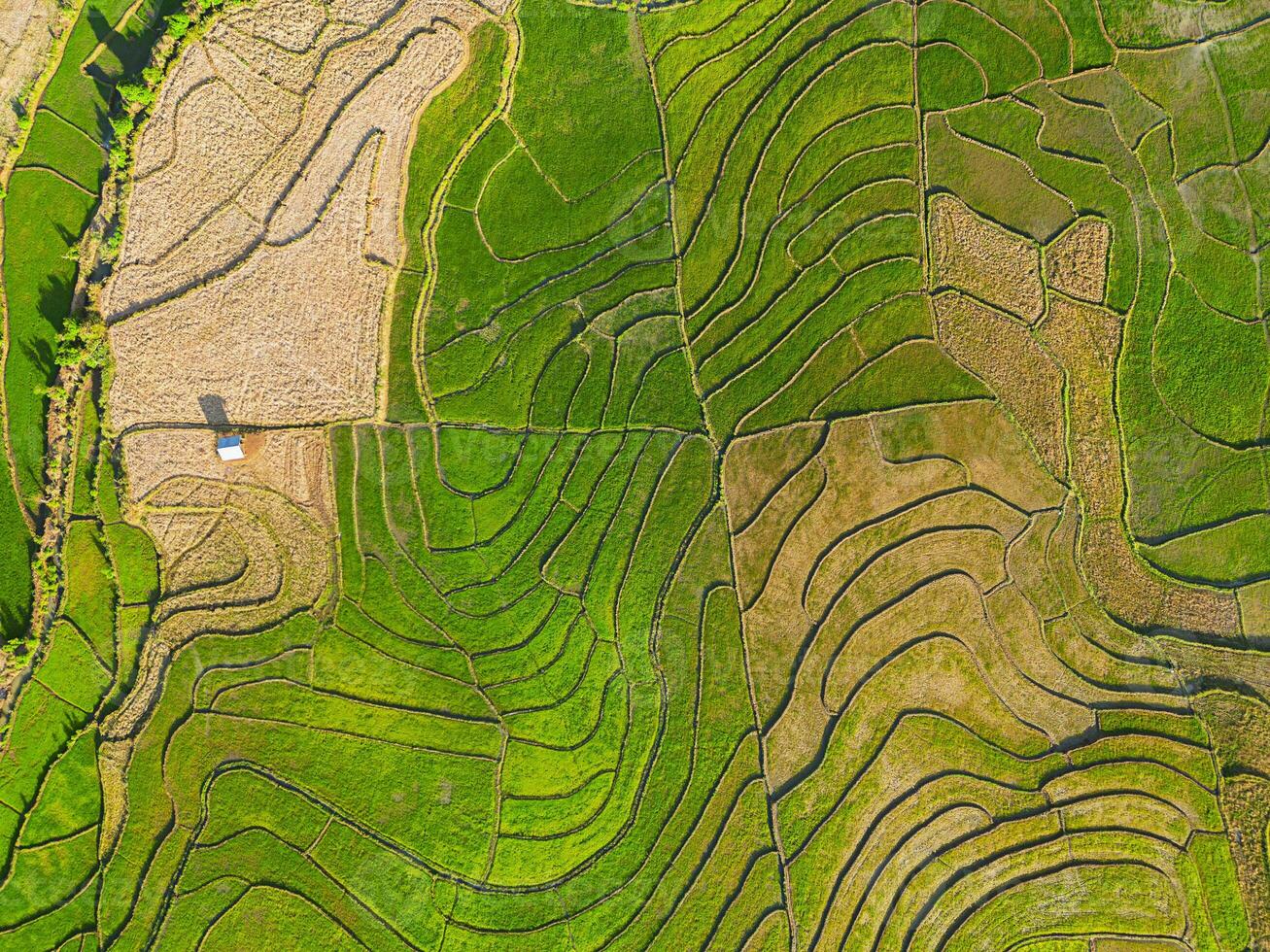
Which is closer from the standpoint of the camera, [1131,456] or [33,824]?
[33,824]

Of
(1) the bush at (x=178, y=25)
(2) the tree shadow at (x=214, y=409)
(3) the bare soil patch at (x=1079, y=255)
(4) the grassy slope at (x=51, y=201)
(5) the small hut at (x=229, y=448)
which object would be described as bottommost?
(5) the small hut at (x=229, y=448)

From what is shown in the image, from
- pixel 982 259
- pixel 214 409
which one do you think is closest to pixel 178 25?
pixel 214 409

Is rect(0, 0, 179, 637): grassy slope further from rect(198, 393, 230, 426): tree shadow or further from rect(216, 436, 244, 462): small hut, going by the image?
rect(216, 436, 244, 462): small hut

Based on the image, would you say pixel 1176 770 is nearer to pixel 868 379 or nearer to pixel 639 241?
A: pixel 868 379

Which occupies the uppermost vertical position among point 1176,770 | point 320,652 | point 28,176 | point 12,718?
point 28,176

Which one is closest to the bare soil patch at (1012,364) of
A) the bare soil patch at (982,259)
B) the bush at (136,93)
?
the bare soil patch at (982,259)

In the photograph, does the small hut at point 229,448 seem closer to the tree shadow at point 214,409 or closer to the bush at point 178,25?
the tree shadow at point 214,409

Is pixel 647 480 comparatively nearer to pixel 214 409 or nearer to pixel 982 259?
pixel 982 259

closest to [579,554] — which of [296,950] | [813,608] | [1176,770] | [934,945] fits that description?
[813,608]
